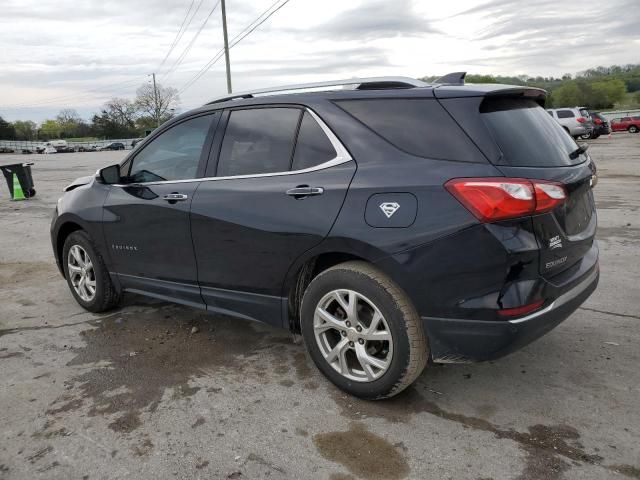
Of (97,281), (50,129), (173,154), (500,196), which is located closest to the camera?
(500,196)

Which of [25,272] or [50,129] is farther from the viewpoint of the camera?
[50,129]

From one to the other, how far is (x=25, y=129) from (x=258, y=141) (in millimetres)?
126379

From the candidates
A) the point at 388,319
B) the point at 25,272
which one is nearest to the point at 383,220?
the point at 388,319

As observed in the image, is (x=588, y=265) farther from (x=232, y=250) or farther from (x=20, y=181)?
(x=20, y=181)

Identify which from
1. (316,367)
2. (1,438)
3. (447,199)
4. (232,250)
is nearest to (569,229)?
(447,199)

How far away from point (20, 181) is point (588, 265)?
1398 cm

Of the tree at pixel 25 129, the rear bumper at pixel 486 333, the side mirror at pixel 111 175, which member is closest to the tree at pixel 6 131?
the tree at pixel 25 129

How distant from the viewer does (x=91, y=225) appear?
4.51m

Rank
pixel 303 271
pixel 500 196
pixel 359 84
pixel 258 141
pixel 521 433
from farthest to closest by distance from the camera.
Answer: pixel 258 141 < pixel 303 271 < pixel 359 84 < pixel 521 433 < pixel 500 196

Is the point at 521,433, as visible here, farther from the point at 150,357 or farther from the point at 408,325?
the point at 150,357

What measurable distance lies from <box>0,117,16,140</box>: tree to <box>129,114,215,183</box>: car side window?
109 m

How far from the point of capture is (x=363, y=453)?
2617 millimetres

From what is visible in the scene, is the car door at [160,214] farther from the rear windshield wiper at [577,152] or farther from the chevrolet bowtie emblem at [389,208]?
the rear windshield wiper at [577,152]

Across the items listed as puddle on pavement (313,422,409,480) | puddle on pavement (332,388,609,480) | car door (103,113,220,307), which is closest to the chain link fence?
car door (103,113,220,307)
